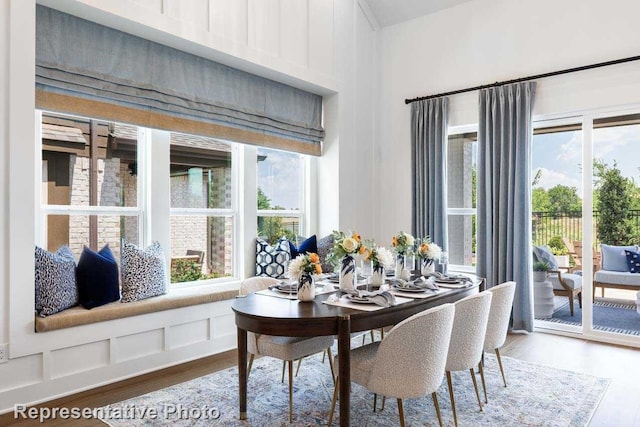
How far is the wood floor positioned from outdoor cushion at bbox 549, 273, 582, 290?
51cm

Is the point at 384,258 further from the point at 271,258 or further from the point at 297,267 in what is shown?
the point at 271,258

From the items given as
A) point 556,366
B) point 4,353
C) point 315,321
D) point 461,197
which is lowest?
point 556,366

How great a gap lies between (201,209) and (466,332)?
2.55m

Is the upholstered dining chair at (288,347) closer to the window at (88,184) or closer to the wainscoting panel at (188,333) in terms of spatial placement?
the wainscoting panel at (188,333)

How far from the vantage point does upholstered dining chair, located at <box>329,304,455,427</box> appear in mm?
2150

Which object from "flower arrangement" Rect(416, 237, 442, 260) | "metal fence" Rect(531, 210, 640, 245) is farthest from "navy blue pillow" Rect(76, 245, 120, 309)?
"metal fence" Rect(531, 210, 640, 245)

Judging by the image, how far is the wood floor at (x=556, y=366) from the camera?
2.68 metres

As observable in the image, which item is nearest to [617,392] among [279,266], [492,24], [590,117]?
[590,117]

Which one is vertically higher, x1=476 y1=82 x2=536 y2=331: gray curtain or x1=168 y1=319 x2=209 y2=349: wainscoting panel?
x1=476 y1=82 x2=536 y2=331: gray curtain

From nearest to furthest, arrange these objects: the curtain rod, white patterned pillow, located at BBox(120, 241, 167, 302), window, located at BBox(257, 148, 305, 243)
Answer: white patterned pillow, located at BBox(120, 241, 167, 302), the curtain rod, window, located at BBox(257, 148, 305, 243)

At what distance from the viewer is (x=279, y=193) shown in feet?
15.8

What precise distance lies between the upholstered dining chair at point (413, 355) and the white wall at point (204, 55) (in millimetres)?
1882

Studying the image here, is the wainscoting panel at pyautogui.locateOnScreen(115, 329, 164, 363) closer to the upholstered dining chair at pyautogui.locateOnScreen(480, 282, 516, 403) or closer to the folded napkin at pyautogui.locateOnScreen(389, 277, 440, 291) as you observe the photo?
the folded napkin at pyautogui.locateOnScreen(389, 277, 440, 291)

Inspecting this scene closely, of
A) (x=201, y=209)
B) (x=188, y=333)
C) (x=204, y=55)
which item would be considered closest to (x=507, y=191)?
(x=201, y=209)
